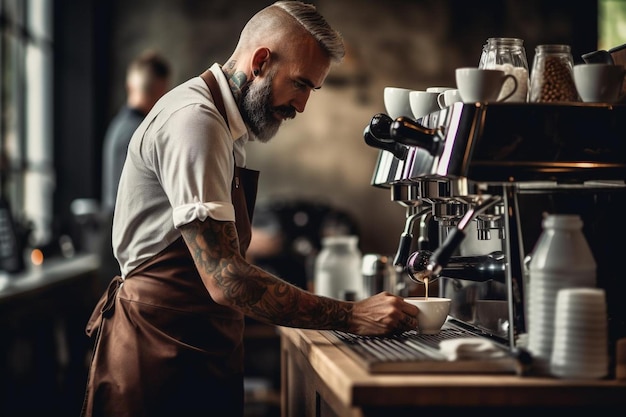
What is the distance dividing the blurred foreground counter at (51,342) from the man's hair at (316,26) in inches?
79.0

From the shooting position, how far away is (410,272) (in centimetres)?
176

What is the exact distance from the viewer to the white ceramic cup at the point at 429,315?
170 cm

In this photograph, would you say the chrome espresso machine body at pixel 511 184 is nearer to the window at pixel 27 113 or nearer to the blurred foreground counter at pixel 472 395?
the blurred foreground counter at pixel 472 395

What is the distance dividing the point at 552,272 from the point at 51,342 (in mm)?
3503

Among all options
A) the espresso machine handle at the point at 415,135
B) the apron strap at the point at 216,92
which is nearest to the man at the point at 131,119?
the apron strap at the point at 216,92

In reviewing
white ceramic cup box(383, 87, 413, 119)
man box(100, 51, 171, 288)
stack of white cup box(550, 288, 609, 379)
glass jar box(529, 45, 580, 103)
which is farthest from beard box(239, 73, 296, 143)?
man box(100, 51, 171, 288)

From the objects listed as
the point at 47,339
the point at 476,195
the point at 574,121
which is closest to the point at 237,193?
the point at 476,195

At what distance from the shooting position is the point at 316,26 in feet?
6.12

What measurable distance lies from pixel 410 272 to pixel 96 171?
16.5 feet

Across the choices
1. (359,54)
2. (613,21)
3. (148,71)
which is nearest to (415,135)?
(148,71)

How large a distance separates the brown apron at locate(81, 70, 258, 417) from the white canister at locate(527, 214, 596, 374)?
0.73 metres

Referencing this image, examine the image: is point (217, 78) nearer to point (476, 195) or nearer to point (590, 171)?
A: point (476, 195)

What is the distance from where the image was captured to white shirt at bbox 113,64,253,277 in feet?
5.27

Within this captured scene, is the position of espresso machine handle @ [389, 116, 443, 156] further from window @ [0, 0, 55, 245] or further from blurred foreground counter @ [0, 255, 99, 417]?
window @ [0, 0, 55, 245]
